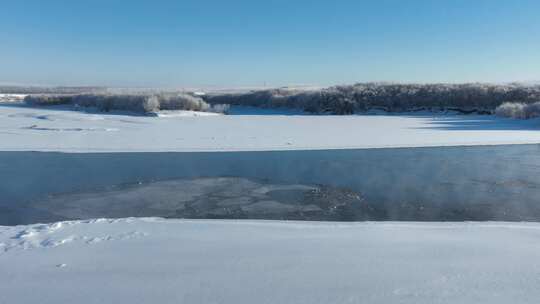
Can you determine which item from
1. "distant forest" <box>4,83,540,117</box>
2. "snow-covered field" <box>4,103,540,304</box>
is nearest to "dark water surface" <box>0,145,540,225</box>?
"snow-covered field" <box>4,103,540,304</box>

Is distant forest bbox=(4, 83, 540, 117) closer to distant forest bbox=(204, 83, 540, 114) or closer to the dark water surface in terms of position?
distant forest bbox=(204, 83, 540, 114)

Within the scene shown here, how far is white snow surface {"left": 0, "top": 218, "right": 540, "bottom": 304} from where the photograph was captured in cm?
281

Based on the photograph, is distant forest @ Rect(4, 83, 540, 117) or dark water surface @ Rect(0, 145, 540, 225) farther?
distant forest @ Rect(4, 83, 540, 117)

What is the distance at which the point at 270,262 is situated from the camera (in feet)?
11.0

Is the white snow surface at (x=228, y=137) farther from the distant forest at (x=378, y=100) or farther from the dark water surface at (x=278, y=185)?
the distant forest at (x=378, y=100)

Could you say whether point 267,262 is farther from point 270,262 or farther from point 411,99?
point 411,99

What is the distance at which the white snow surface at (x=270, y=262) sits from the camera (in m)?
2.81

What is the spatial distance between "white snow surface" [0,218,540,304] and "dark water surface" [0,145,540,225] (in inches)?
32.8

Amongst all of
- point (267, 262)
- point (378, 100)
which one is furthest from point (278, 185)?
point (378, 100)

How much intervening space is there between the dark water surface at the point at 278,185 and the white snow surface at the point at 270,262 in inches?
32.8

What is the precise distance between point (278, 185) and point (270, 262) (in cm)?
355

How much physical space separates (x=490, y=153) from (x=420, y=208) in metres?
5.46

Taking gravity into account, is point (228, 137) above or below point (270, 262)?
below

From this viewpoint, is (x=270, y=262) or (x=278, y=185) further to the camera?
(x=278, y=185)
